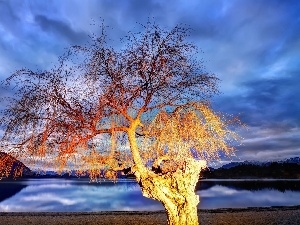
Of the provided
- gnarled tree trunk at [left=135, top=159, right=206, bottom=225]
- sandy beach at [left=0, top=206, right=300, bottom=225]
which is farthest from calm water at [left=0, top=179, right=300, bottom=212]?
gnarled tree trunk at [left=135, top=159, right=206, bottom=225]

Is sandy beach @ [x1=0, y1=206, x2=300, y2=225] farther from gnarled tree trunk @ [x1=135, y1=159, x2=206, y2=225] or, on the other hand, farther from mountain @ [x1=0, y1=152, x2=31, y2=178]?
mountain @ [x1=0, y1=152, x2=31, y2=178]

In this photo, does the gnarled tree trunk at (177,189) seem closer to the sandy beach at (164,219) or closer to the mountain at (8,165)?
the mountain at (8,165)

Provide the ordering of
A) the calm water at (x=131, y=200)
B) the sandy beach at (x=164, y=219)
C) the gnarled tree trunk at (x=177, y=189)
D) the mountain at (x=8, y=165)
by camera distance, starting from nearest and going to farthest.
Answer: the mountain at (x=8, y=165) < the gnarled tree trunk at (x=177, y=189) < the sandy beach at (x=164, y=219) < the calm water at (x=131, y=200)

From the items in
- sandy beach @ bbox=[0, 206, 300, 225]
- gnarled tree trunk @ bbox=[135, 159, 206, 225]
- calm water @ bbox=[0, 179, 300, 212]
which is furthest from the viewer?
calm water @ bbox=[0, 179, 300, 212]

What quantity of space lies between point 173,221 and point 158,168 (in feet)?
6.30

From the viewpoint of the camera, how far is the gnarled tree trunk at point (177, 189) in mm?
12781

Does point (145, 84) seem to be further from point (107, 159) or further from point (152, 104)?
point (107, 159)

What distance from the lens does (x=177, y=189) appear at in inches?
509

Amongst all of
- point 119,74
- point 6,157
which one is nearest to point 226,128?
point 119,74

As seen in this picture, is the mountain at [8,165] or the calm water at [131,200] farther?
the calm water at [131,200]

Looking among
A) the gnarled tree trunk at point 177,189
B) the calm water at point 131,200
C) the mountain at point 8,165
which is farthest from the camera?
the calm water at point 131,200

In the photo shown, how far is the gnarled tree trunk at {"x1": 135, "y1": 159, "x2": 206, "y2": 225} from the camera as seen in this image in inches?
503

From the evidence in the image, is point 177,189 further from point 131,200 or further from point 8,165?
point 131,200

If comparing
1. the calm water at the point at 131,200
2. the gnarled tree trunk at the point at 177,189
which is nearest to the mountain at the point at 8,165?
the gnarled tree trunk at the point at 177,189
